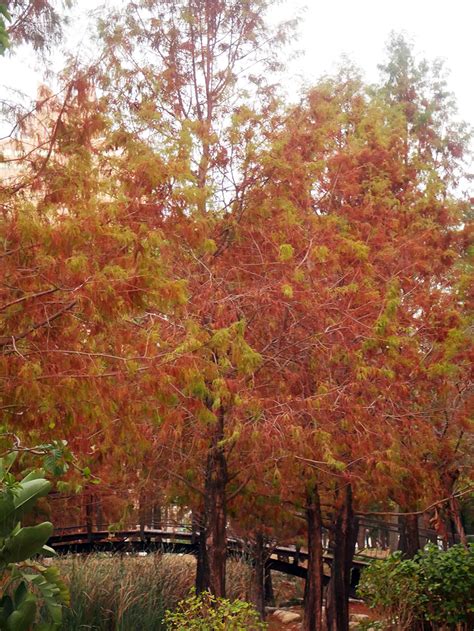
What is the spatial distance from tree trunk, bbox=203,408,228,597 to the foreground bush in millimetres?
2403

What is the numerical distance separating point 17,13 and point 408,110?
41.9 feet

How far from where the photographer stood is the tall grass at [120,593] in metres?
10.8

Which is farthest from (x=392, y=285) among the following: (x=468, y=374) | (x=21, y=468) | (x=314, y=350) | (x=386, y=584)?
(x=21, y=468)

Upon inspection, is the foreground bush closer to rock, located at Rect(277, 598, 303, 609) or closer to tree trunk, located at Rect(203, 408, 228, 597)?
tree trunk, located at Rect(203, 408, 228, 597)

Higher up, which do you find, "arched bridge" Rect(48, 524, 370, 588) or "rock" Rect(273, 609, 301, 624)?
"arched bridge" Rect(48, 524, 370, 588)

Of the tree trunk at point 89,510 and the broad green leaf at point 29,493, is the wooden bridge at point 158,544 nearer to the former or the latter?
the tree trunk at point 89,510

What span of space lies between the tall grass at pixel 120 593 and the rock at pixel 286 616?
888 centimetres

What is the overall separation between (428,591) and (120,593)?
4295 millimetres

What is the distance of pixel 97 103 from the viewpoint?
26.6 feet

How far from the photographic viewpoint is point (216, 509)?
449 inches

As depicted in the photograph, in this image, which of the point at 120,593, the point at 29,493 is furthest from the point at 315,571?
the point at 29,493

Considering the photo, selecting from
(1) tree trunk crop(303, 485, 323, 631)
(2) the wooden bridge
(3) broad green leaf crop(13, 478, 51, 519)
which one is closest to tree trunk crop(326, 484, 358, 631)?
(1) tree trunk crop(303, 485, 323, 631)

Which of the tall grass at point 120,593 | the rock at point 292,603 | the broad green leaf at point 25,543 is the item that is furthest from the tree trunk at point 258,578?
the broad green leaf at point 25,543

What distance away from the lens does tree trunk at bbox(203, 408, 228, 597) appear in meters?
11.2
